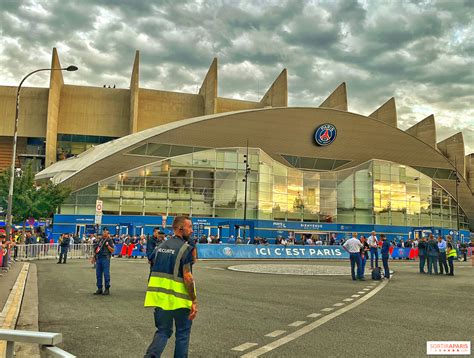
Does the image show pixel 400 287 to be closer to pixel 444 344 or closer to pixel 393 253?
pixel 444 344

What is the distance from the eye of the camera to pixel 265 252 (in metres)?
33.4

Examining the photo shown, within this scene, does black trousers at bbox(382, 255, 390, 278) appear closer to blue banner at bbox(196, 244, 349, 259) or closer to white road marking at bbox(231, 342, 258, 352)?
white road marking at bbox(231, 342, 258, 352)

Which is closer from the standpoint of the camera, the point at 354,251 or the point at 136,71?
the point at 354,251

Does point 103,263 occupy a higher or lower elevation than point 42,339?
lower

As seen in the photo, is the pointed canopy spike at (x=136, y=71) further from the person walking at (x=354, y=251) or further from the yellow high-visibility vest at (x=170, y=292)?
the yellow high-visibility vest at (x=170, y=292)

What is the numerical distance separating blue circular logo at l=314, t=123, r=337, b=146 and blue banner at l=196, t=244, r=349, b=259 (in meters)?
20.8

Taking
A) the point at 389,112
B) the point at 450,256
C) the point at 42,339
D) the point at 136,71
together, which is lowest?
the point at 450,256

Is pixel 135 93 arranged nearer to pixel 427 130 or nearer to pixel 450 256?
pixel 427 130

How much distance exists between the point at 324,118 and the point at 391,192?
1162 centimetres

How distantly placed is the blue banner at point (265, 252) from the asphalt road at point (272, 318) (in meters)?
16.9

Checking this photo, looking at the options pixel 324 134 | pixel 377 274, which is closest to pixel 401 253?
pixel 324 134

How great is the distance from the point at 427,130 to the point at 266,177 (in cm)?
3585

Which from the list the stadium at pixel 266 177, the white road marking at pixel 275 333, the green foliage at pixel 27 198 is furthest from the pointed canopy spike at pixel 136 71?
the white road marking at pixel 275 333

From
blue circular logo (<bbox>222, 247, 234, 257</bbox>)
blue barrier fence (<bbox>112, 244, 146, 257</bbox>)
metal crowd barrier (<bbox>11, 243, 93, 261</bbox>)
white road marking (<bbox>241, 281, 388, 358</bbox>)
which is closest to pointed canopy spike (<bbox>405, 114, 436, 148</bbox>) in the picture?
blue circular logo (<bbox>222, 247, 234, 257</bbox>)
